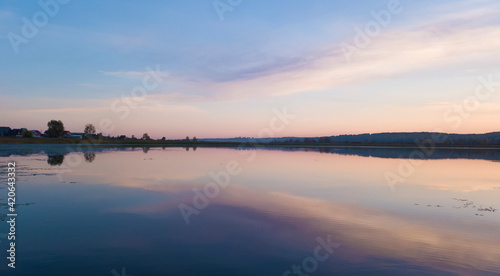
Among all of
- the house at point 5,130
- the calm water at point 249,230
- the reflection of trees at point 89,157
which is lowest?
the calm water at point 249,230

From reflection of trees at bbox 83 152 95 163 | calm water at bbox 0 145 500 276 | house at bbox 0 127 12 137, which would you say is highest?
house at bbox 0 127 12 137

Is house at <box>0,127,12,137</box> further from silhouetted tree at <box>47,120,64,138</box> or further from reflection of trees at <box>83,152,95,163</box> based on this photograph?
reflection of trees at <box>83,152,95,163</box>

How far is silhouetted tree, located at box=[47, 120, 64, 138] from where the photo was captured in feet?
432

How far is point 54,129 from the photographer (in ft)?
435

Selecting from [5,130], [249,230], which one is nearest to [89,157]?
[249,230]

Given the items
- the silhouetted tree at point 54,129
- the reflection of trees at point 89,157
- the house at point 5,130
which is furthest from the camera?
the silhouetted tree at point 54,129

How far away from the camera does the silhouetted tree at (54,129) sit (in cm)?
13179

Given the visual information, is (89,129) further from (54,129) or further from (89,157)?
(89,157)

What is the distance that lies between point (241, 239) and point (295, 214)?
4206mm

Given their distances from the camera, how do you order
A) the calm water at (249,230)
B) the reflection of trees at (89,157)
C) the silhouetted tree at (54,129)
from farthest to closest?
the silhouetted tree at (54,129), the reflection of trees at (89,157), the calm water at (249,230)

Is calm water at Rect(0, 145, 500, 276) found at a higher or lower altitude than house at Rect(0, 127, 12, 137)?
lower

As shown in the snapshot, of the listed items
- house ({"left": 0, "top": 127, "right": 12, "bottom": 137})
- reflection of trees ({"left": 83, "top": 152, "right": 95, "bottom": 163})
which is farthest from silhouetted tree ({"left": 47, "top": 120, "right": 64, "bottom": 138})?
reflection of trees ({"left": 83, "top": 152, "right": 95, "bottom": 163})

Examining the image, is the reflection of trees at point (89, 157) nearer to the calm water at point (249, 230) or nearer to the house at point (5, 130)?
the calm water at point (249, 230)

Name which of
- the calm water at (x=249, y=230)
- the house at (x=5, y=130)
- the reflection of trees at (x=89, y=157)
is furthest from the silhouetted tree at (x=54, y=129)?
the calm water at (x=249, y=230)
